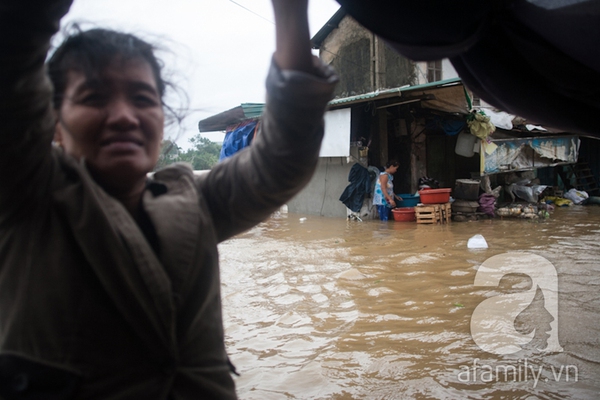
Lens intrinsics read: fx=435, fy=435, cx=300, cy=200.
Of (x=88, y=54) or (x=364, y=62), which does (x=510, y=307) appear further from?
(x=364, y=62)

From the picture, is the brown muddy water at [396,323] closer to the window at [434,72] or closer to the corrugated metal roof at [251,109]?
the corrugated metal roof at [251,109]

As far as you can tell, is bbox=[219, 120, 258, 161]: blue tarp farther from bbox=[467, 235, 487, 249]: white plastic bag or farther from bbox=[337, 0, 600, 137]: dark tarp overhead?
bbox=[337, 0, 600, 137]: dark tarp overhead

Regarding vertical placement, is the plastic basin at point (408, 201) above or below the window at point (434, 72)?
below

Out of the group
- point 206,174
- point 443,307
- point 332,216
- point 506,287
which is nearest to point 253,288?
point 443,307

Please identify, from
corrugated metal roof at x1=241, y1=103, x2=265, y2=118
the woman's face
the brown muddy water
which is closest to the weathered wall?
corrugated metal roof at x1=241, y1=103, x2=265, y2=118

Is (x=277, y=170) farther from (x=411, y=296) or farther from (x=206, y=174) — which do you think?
(x=411, y=296)

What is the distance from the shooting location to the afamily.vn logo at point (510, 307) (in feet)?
11.8

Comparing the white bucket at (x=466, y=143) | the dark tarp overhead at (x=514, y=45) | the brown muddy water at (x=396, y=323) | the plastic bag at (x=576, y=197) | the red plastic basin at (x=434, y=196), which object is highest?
the white bucket at (x=466, y=143)

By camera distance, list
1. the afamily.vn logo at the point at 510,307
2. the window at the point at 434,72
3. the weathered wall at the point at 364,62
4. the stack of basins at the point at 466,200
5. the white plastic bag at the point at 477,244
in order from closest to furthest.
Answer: the afamily.vn logo at the point at 510,307 → the white plastic bag at the point at 477,244 → the stack of basins at the point at 466,200 → the weathered wall at the point at 364,62 → the window at the point at 434,72

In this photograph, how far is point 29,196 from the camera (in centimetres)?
88

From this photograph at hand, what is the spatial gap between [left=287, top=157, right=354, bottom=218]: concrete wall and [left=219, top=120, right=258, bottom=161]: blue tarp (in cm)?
216

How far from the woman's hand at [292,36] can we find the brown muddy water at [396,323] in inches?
98.8

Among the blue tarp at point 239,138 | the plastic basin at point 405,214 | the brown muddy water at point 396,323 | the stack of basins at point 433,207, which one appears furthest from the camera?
the blue tarp at point 239,138

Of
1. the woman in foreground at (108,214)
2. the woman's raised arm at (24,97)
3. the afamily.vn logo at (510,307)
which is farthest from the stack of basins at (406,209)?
the woman's raised arm at (24,97)
